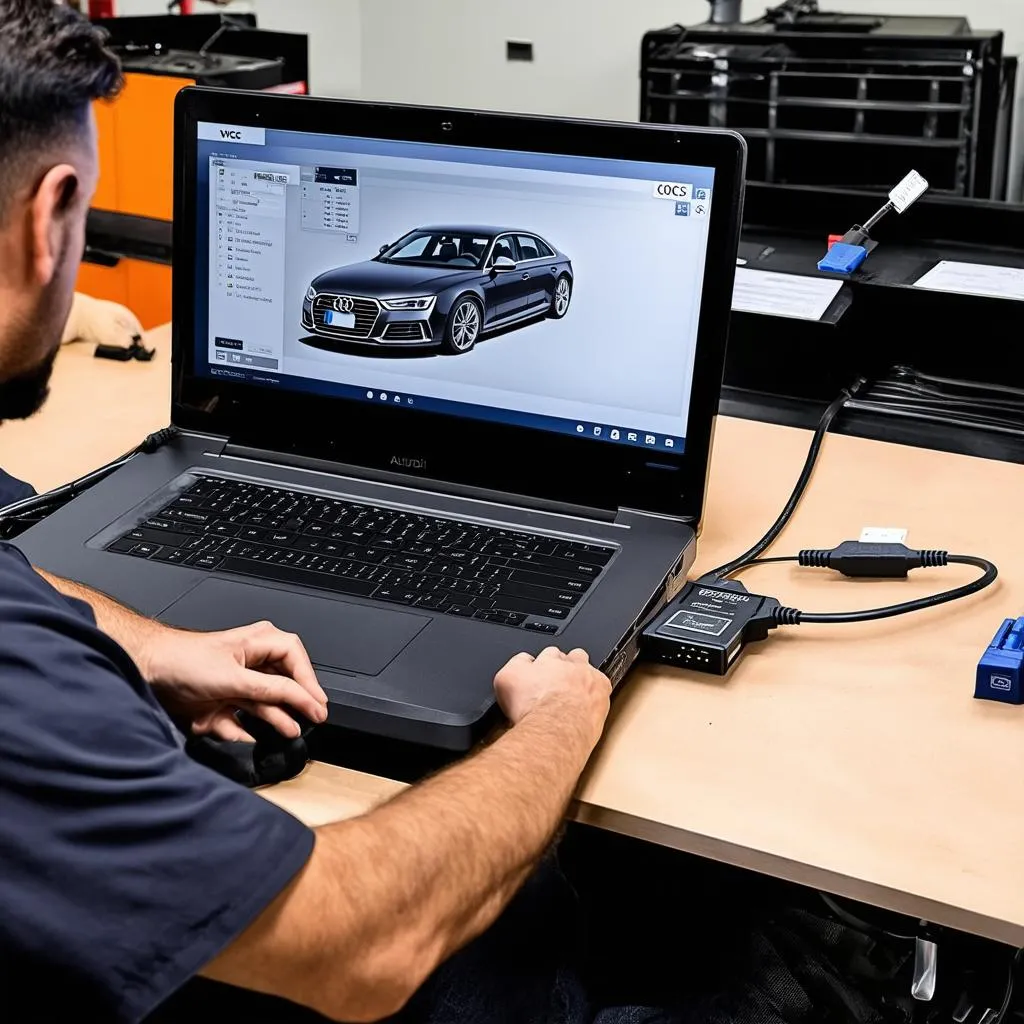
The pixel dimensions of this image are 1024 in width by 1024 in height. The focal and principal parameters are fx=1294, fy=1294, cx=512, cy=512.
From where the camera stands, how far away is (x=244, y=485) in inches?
43.7

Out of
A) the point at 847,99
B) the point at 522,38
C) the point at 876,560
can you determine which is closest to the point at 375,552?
the point at 876,560

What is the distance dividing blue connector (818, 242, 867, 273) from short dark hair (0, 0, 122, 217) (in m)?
0.87

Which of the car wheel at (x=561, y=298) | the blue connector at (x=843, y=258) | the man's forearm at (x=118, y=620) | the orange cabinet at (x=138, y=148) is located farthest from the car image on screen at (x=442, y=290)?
the orange cabinet at (x=138, y=148)

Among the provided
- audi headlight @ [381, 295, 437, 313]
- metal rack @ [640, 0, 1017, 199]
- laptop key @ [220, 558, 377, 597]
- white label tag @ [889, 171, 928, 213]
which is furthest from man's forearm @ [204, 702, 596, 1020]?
metal rack @ [640, 0, 1017, 199]

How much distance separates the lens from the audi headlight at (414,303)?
3.51ft

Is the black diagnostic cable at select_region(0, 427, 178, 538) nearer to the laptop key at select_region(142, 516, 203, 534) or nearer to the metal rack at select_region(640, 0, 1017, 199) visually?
the laptop key at select_region(142, 516, 203, 534)

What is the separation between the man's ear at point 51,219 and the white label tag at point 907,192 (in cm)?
94

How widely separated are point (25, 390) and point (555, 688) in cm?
36

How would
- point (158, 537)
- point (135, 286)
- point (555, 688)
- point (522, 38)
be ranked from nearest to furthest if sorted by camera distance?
point (555, 688)
point (158, 537)
point (135, 286)
point (522, 38)

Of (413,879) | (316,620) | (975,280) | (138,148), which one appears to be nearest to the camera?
(413,879)

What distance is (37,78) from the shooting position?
25.6 inches

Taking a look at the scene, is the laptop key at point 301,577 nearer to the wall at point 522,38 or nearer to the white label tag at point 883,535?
the white label tag at point 883,535

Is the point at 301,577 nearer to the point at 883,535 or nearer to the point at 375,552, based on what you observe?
the point at 375,552

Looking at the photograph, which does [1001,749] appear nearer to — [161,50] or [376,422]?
[376,422]
